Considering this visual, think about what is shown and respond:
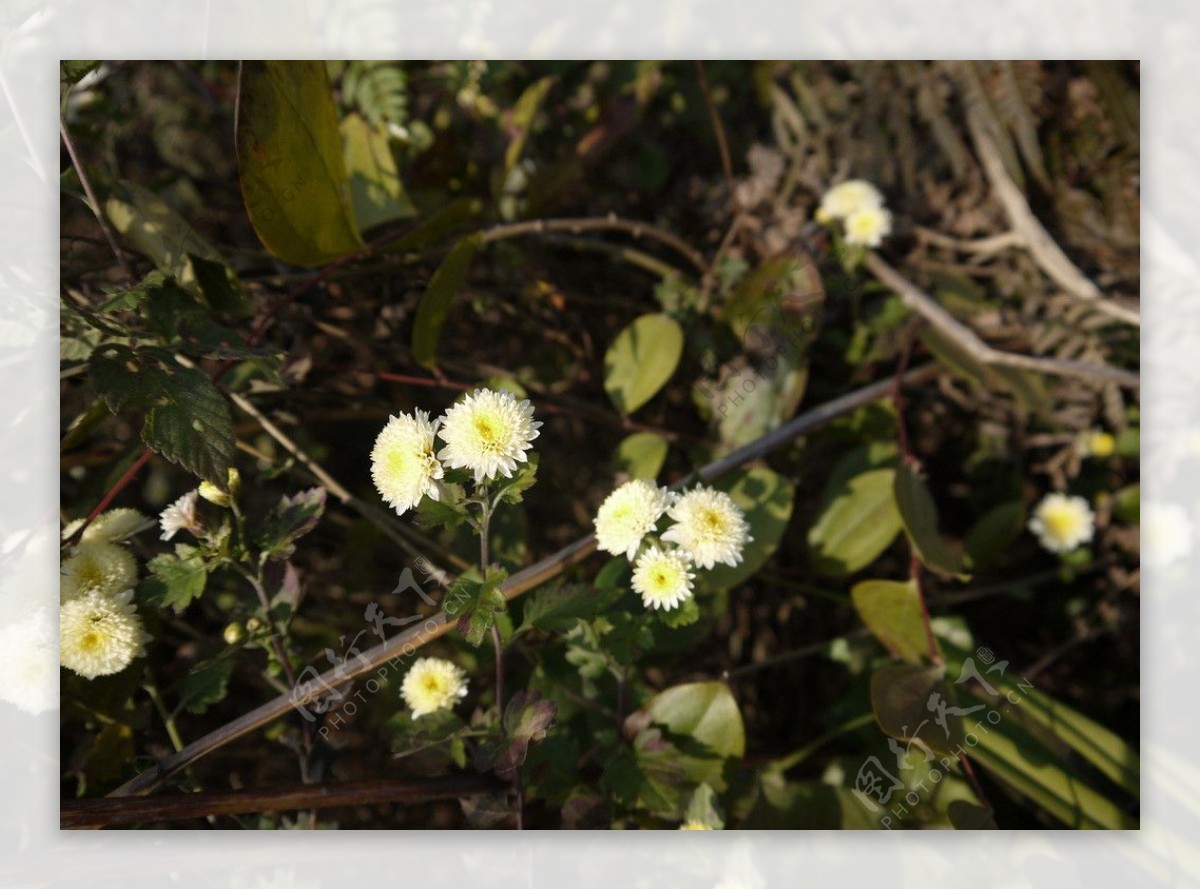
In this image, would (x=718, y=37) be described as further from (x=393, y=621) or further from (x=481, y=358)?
(x=393, y=621)

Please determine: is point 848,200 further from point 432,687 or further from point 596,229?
point 432,687

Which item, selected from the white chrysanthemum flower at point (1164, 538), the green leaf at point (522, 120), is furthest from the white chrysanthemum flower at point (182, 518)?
the white chrysanthemum flower at point (1164, 538)

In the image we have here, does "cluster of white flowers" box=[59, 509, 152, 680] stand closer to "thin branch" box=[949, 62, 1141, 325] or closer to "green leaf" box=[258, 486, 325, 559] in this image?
"green leaf" box=[258, 486, 325, 559]

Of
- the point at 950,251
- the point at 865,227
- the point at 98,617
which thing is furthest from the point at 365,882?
the point at 950,251

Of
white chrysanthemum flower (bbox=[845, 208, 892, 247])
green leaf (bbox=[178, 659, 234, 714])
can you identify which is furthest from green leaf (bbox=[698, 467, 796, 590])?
green leaf (bbox=[178, 659, 234, 714])

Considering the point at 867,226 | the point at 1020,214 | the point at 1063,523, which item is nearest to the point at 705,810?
the point at 1063,523

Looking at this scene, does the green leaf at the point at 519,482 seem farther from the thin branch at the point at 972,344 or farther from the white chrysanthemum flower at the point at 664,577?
the thin branch at the point at 972,344
